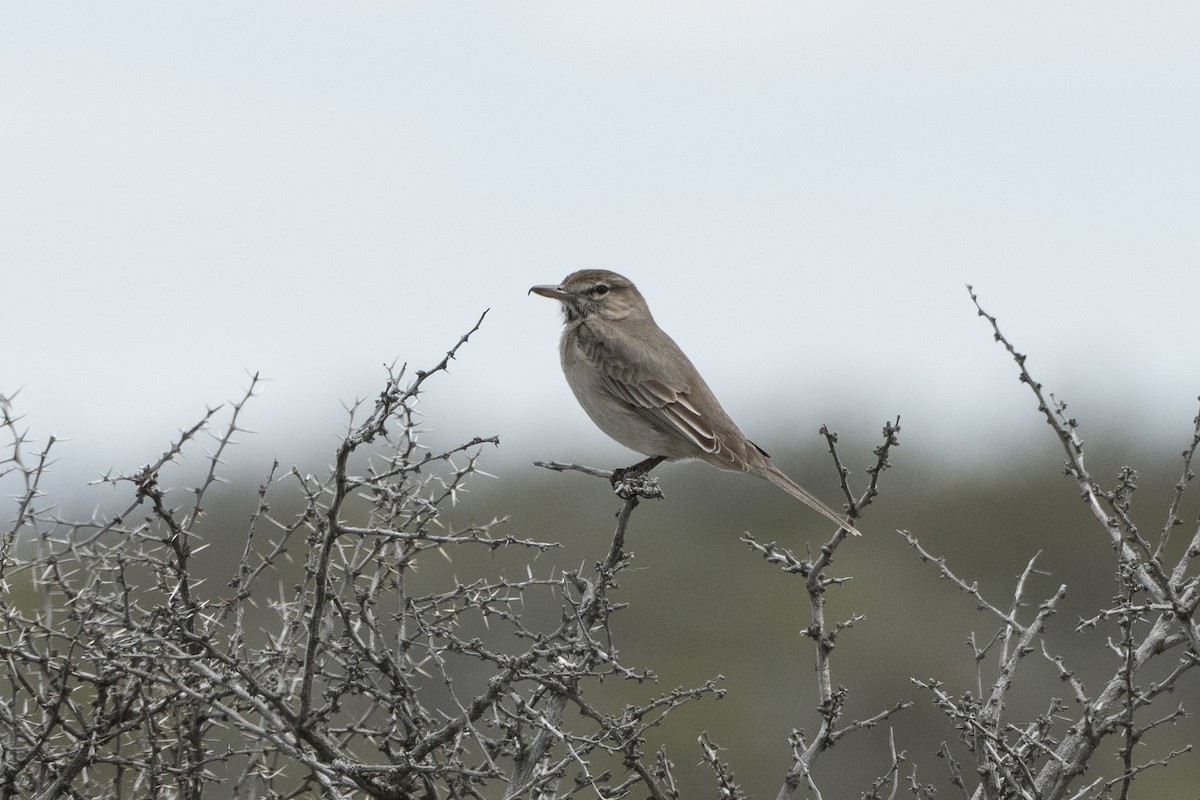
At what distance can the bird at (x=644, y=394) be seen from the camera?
802cm

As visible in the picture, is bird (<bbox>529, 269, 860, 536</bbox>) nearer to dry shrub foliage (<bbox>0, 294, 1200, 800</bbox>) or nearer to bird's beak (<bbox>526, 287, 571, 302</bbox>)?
bird's beak (<bbox>526, 287, 571, 302</bbox>)

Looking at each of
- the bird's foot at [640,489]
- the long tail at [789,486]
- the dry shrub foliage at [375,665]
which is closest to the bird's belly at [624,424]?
the long tail at [789,486]

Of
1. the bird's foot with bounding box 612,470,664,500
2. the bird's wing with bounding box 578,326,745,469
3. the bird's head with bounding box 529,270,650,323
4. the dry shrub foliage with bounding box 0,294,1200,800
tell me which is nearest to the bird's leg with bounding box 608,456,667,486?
the bird's wing with bounding box 578,326,745,469

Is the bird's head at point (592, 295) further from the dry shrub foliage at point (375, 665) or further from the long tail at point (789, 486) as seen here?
the dry shrub foliage at point (375, 665)

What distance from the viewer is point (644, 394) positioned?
8.09m

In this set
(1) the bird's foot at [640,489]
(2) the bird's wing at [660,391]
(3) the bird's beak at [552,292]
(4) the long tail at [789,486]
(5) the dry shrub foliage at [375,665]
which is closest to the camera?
(5) the dry shrub foliage at [375,665]

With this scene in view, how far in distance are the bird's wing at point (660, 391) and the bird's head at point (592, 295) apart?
11.3 inches

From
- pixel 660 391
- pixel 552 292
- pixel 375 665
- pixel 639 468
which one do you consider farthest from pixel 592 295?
pixel 375 665

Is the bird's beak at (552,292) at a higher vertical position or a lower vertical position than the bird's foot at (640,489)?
higher

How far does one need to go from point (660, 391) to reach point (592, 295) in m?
0.99

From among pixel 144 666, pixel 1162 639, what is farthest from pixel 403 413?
pixel 1162 639

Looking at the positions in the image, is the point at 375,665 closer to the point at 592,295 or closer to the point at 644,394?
the point at 644,394

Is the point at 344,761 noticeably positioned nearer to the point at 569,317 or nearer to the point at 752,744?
the point at 569,317

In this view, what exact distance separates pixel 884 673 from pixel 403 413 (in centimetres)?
1695
